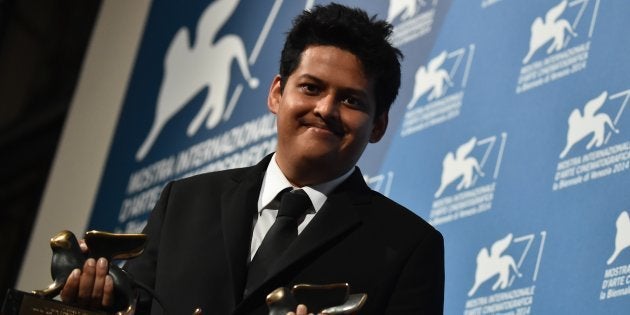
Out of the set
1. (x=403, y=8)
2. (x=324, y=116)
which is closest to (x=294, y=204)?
(x=324, y=116)

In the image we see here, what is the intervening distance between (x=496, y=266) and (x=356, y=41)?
70 cm

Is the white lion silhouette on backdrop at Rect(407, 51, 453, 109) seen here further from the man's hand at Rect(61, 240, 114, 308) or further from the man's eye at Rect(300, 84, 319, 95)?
the man's hand at Rect(61, 240, 114, 308)

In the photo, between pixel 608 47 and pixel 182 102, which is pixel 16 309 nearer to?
pixel 608 47

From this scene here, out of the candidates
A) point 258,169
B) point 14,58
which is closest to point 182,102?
point 258,169

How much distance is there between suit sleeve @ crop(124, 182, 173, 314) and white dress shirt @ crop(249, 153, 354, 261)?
158mm

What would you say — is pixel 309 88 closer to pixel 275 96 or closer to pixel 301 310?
pixel 275 96

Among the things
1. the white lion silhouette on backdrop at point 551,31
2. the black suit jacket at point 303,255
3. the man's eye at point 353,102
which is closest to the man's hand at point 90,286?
the black suit jacket at point 303,255

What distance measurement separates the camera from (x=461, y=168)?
271 cm

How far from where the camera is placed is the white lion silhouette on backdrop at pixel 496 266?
8.18ft

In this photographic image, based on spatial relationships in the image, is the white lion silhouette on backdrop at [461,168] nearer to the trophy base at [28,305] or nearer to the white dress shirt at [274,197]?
the white dress shirt at [274,197]

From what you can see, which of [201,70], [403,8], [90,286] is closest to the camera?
[90,286]

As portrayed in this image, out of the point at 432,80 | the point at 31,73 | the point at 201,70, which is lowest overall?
the point at 432,80

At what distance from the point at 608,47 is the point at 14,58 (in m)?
5.10

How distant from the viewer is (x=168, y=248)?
1.98m
